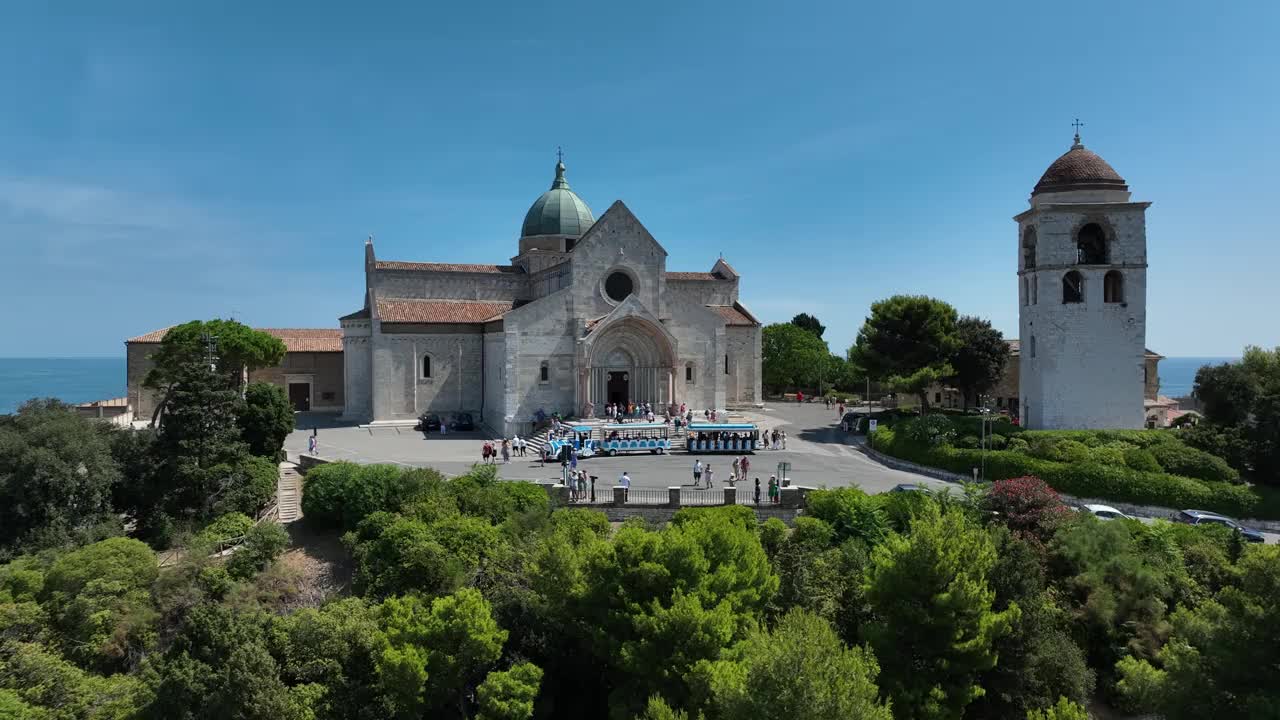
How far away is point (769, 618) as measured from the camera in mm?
20328

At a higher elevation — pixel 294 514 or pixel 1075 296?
pixel 1075 296

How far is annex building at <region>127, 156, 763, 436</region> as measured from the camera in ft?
145

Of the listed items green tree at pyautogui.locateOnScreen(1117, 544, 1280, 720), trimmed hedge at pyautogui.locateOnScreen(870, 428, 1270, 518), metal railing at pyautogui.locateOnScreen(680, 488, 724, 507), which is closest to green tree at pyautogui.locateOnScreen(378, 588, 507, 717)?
metal railing at pyautogui.locateOnScreen(680, 488, 724, 507)

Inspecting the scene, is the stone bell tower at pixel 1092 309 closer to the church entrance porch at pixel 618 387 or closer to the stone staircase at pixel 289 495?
the church entrance porch at pixel 618 387

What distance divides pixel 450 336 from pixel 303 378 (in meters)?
13.6

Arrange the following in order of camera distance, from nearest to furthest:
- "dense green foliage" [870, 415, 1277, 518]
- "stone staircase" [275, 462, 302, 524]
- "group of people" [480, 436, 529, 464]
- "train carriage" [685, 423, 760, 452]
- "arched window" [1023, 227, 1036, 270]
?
"dense green foliage" [870, 415, 1277, 518]
"stone staircase" [275, 462, 302, 524]
"group of people" [480, 436, 529, 464]
"arched window" [1023, 227, 1036, 270]
"train carriage" [685, 423, 760, 452]

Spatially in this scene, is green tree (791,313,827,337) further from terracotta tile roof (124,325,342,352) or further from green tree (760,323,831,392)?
terracotta tile roof (124,325,342,352)

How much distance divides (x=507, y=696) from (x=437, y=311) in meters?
34.2

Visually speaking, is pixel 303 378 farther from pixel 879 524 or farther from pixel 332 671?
pixel 879 524

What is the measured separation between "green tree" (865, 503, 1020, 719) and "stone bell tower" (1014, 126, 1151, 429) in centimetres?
2163

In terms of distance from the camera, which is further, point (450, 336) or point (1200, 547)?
point (450, 336)

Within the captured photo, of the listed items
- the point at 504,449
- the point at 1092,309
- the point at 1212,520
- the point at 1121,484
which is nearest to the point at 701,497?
the point at 504,449

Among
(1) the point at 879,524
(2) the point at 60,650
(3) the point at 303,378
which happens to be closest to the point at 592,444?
(1) the point at 879,524

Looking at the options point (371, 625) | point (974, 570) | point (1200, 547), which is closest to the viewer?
point (974, 570)
